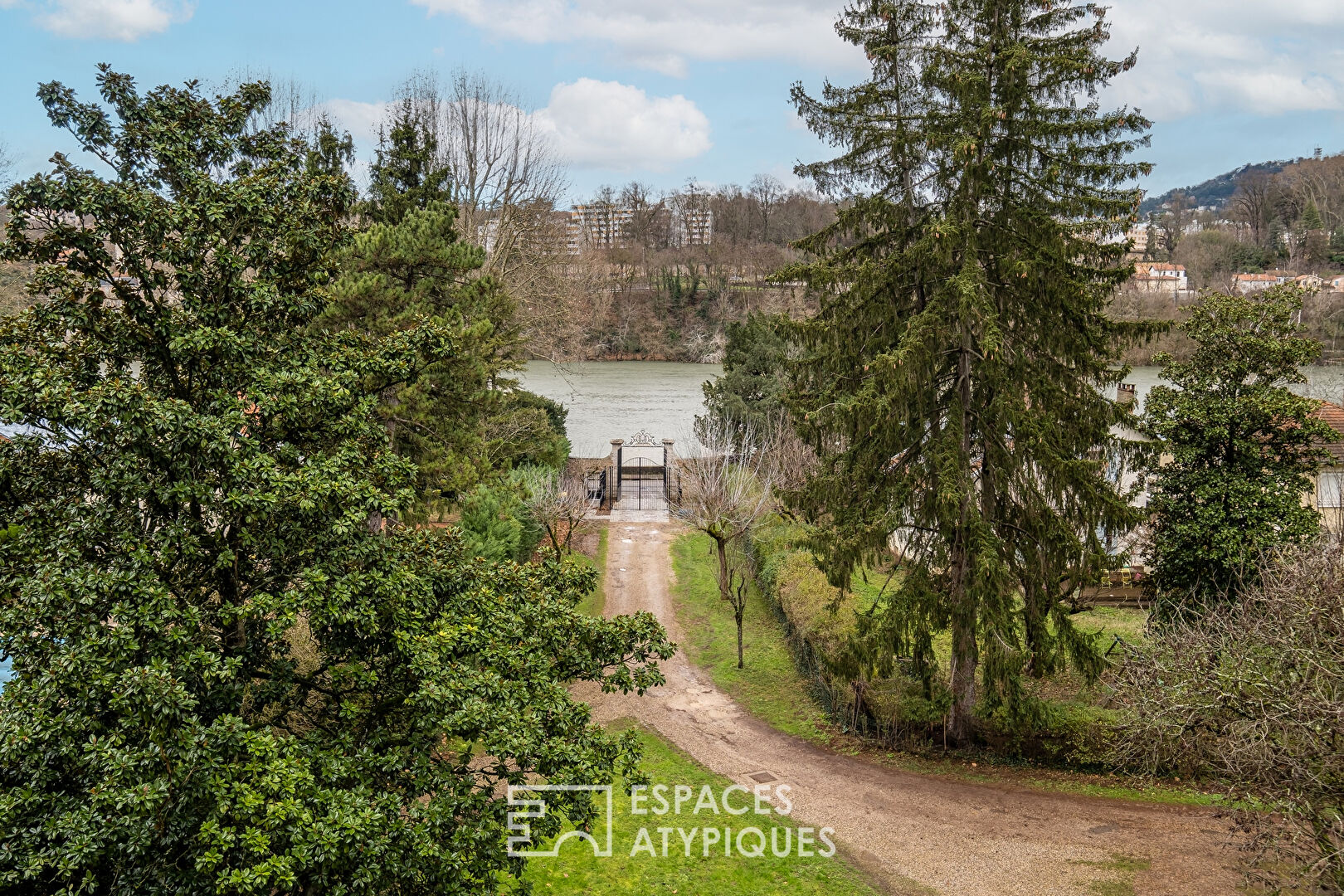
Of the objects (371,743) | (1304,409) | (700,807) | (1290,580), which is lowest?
(700,807)

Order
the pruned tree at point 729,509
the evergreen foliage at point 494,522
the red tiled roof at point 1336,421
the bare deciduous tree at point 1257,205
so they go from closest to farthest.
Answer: the evergreen foliage at point 494,522, the pruned tree at point 729,509, the red tiled roof at point 1336,421, the bare deciduous tree at point 1257,205

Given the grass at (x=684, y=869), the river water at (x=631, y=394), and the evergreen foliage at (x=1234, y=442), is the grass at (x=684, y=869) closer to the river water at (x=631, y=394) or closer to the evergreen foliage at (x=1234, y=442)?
the evergreen foliage at (x=1234, y=442)

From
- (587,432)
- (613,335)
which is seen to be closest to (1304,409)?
(587,432)

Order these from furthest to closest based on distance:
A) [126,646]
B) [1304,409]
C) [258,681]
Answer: [1304,409], [258,681], [126,646]

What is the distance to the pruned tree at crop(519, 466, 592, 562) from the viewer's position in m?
20.9

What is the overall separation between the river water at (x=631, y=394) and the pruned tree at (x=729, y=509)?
11.5 metres

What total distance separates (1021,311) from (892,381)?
96.7 inches

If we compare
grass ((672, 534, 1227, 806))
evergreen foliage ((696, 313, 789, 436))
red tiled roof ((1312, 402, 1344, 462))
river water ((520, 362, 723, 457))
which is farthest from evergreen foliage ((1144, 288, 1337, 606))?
river water ((520, 362, 723, 457))

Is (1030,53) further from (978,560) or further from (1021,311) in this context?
(978,560)

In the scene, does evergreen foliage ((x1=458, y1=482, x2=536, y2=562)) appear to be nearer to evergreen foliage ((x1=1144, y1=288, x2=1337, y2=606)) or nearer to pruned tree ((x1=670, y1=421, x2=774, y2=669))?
pruned tree ((x1=670, y1=421, x2=774, y2=669))

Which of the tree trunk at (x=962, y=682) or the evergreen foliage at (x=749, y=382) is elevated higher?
the evergreen foliage at (x=749, y=382)

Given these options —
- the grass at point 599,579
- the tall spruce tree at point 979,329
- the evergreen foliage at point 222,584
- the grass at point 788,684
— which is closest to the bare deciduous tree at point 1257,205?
the grass at point 788,684

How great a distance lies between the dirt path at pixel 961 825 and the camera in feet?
32.6

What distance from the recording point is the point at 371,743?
6582 mm
